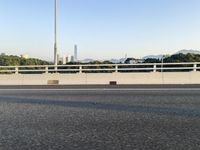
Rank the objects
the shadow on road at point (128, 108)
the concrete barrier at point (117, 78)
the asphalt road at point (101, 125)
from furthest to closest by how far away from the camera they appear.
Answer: the concrete barrier at point (117, 78)
the shadow on road at point (128, 108)
the asphalt road at point (101, 125)

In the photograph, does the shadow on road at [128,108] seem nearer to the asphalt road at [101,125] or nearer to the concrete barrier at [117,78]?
the asphalt road at [101,125]

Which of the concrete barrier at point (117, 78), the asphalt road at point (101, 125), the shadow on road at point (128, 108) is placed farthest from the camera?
the concrete barrier at point (117, 78)

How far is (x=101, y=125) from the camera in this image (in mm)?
7176

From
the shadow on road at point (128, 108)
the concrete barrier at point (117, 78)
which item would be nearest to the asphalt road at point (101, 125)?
the shadow on road at point (128, 108)

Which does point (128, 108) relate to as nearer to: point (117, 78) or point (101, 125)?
point (101, 125)

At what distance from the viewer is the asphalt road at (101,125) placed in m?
5.66

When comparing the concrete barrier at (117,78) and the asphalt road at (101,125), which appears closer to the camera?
the asphalt road at (101,125)

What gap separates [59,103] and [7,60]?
5444 cm

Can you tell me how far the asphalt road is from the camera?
566cm

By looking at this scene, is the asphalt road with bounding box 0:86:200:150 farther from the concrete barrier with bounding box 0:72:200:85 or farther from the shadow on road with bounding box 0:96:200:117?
the concrete barrier with bounding box 0:72:200:85

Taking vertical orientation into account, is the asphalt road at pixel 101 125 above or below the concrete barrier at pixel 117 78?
below

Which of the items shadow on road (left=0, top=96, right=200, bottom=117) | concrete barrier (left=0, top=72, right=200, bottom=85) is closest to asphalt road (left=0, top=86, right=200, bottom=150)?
shadow on road (left=0, top=96, right=200, bottom=117)

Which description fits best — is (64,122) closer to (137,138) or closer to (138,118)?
(138,118)

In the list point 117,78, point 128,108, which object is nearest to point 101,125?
point 128,108
